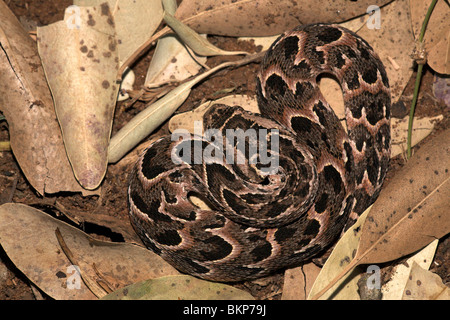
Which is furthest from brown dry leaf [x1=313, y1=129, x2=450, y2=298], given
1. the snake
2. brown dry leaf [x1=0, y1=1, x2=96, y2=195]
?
brown dry leaf [x1=0, y1=1, x2=96, y2=195]

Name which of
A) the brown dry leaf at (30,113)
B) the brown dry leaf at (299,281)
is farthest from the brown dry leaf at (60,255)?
the brown dry leaf at (299,281)

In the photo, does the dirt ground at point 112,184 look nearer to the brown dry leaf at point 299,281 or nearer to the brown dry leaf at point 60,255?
the brown dry leaf at point 299,281

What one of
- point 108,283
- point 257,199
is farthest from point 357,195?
point 108,283

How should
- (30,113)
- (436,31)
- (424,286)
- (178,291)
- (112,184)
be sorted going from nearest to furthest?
(424,286) < (178,291) < (30,113) < (436,31) < (112,184)

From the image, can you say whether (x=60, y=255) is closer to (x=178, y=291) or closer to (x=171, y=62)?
(x=178, y=291)

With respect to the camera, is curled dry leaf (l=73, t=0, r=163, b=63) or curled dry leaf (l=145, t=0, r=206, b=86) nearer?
curled dry leaf (l=73, t=0, r=163, b=63)

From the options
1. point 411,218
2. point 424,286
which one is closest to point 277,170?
point 411,218

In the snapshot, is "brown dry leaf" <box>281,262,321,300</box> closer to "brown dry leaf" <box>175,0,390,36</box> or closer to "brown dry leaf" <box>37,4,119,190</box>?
"brown dry leaf" <box>37,4,119,190</box>

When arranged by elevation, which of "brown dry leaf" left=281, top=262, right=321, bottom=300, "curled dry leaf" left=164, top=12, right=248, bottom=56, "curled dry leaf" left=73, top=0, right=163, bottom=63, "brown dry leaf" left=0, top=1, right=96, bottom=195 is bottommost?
"brown dry leaf" left=281, top=262, right=321, bottom=300
